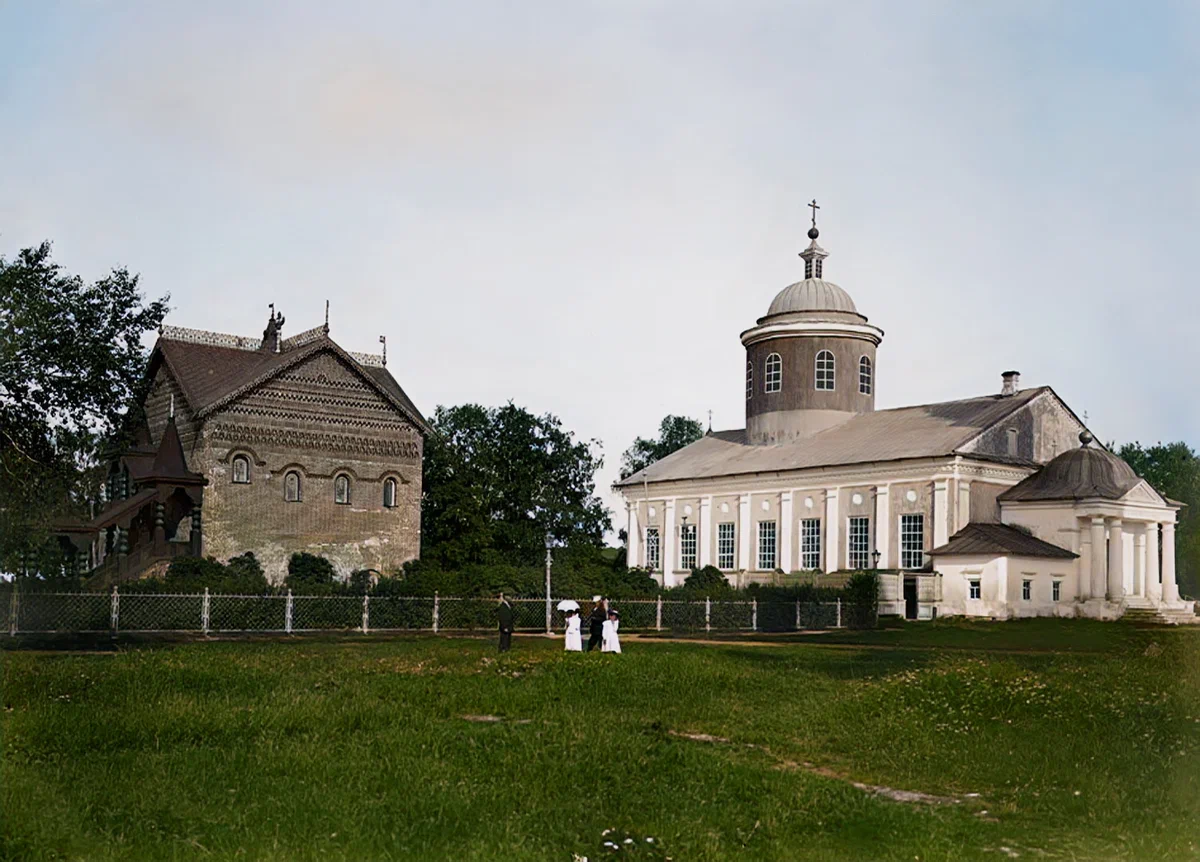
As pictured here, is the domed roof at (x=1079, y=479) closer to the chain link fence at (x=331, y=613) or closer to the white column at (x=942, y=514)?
the white column at (x=942, y=514)

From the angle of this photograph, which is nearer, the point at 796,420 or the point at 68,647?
the point at 68,647

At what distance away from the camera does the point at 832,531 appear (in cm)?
6069

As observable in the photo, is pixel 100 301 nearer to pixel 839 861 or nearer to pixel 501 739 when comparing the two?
pixel 501 739

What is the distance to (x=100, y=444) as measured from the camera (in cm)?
3122

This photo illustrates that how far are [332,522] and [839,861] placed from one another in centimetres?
4632

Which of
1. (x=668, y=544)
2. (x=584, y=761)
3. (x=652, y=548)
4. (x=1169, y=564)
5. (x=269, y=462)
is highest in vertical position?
(x=269, y=462)

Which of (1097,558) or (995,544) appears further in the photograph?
(1097,558)

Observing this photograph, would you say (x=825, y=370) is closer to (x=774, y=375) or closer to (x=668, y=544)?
(x=774, y=375)

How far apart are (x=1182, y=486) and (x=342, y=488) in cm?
4992

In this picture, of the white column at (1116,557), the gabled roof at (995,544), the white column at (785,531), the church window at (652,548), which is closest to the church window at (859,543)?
the white column at (785,531)

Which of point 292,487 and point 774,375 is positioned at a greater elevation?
point 774,375

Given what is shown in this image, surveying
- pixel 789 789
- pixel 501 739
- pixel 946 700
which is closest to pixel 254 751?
pixel 501 739

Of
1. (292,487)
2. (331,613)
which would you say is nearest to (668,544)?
(292,487)

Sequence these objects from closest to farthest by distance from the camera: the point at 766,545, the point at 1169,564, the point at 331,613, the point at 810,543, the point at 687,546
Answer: the point at 331,613, the point at 1169,564, the point at 810,543, the point at 766,545, the point at 687,546
